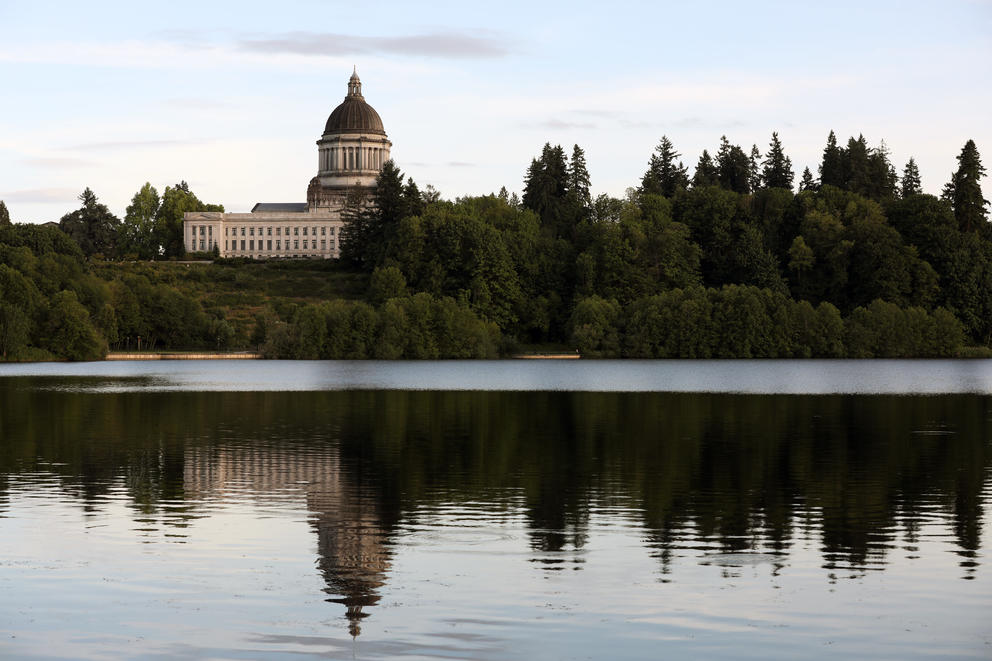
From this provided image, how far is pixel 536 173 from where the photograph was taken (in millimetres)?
166375

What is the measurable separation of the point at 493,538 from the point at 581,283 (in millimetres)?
119318

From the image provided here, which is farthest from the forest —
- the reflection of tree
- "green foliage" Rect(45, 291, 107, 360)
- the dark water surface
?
the dark water surface

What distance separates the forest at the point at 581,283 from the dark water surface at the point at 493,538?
7559 cm

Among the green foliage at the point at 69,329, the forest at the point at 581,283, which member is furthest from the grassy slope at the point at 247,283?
the green foliage at the point at 69,329

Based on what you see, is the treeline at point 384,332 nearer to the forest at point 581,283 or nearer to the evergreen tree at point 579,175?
the forest at point 581,283

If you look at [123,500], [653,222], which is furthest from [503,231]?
[123,500]

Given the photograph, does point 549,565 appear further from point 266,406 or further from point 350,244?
point 350,244

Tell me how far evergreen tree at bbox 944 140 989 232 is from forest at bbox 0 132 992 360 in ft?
0.95

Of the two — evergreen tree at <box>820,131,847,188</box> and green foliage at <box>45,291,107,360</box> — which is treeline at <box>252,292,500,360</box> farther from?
evergreen tree at <box>820,131,847,188</box>

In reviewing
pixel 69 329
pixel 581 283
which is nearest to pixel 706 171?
pixel 581 283

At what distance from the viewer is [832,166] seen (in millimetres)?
169375

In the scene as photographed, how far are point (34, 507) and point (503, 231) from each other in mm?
126251

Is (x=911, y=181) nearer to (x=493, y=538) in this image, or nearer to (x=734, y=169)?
(x=734, y=169)

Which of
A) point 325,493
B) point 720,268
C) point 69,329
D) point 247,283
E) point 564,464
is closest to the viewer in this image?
point 325,493
